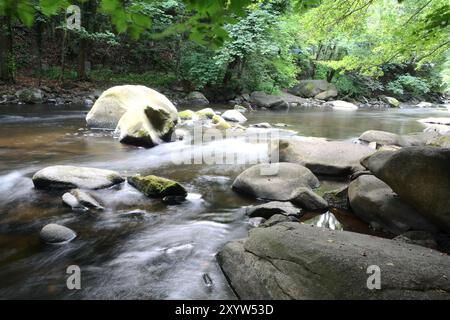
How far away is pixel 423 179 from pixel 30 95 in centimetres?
1592

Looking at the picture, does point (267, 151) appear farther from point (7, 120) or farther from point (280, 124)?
point (7, 120)

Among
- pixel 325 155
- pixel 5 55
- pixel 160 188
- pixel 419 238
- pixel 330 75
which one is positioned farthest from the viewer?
pixel 330 75

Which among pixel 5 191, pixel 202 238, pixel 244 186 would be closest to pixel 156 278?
pixel 202 238

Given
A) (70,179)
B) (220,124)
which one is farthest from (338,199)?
(220,124)

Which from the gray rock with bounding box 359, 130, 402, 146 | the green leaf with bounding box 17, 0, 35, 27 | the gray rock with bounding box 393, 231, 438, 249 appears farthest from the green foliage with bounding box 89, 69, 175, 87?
the green leaf with bounding box 17, 0, 35, 27

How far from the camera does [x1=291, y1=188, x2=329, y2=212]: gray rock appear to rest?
16.6ft

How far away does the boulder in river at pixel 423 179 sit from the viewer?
4156 millimetres

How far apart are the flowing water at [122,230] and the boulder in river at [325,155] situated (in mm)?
509

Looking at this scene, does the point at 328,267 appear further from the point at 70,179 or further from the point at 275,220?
the point at 70,179

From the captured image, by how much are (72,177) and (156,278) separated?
2876 millimetres

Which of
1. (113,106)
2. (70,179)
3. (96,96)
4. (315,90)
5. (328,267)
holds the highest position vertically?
(315,90)

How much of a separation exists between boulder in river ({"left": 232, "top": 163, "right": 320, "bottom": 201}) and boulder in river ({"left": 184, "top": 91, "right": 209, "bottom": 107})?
13.6 m

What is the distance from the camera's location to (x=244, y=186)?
569cm

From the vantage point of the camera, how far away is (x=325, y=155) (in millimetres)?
7102
